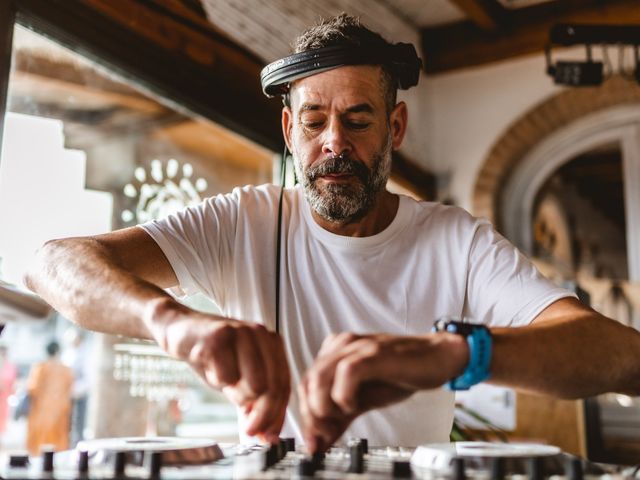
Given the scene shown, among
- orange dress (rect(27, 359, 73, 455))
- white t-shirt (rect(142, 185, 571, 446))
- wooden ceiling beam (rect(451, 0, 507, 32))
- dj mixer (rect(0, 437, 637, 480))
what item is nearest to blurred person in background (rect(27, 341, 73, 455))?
orange dress (rect(27, 359, 73, 455))

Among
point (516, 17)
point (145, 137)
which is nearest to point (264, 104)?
point (145, 137)

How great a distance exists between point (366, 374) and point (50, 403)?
4.88 metres

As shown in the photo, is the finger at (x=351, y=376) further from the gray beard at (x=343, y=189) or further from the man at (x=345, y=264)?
the gray beard at (x=343, y=189)

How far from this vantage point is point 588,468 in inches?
31.6

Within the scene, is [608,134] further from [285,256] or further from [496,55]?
[285,256]

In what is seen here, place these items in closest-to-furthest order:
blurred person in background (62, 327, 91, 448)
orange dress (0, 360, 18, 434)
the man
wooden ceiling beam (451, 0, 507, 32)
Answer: the man < wooden ceiling beam (451, 0, 507, 32) < blurred person in background (62, 327, 91, 448) < orange dress (0, 360, 18, 434)

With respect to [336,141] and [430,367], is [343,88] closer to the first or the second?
[336,141]

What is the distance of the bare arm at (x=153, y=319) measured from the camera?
798 millimetres

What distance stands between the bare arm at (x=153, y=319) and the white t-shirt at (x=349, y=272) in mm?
210

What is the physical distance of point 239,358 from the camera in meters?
0.80

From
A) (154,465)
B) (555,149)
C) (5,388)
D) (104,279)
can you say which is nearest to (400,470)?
(154,465)

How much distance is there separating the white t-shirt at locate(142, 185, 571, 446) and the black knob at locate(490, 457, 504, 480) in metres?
0.66

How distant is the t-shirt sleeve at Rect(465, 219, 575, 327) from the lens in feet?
4.14

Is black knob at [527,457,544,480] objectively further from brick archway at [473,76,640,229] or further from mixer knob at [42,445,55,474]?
brick archway at [473,76,640,229]
